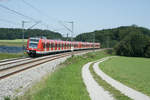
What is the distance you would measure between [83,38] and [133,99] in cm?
7834

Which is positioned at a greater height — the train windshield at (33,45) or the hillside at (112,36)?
the hillside at (112,36)

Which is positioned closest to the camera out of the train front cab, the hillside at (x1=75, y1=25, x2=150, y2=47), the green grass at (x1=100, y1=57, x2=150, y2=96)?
the green grass at (x1=100, y1=57, x2=150, y2=96)

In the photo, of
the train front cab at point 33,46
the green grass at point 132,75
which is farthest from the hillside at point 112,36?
the green grass at point 132,75

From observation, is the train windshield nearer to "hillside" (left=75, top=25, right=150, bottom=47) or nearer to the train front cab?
the train front cab

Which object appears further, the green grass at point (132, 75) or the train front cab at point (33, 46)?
the train front cab at point (33, 46)

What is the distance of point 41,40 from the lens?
97.9 ft

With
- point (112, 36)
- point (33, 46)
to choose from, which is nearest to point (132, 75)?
point (33, 46)

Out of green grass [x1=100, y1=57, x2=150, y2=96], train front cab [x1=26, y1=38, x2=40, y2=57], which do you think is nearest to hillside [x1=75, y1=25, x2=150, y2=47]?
train front cab [x1=26, y1=38, x2=40, y2=57]

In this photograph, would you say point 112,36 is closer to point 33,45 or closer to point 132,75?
point 33,45

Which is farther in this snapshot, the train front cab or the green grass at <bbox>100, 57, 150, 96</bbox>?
the train front cab

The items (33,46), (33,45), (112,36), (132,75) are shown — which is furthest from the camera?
(112,36)

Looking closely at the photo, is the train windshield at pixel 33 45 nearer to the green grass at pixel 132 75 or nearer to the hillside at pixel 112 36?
the green grass at pixel 132 75

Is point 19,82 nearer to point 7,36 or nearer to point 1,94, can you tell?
point 1,94

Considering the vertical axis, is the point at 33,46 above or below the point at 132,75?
above
